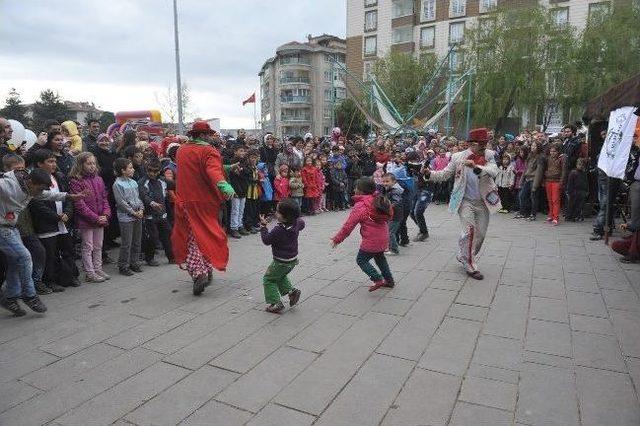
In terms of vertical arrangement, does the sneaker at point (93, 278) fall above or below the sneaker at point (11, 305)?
below

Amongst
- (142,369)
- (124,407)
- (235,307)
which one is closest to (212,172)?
(235,307)

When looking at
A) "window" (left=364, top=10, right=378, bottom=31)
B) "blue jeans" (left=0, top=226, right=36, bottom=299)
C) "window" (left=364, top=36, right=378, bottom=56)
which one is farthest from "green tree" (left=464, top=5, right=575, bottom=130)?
"blue jeans" (left=0, top=226, right=36, bottom=299)

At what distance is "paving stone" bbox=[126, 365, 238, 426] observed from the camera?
277cm

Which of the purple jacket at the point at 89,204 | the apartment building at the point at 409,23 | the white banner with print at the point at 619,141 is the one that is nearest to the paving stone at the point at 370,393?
the purple jacket at the point at 89,204

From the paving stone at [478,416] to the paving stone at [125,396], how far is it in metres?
1.93

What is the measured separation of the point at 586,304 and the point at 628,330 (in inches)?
27.7

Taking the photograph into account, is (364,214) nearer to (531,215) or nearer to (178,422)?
(178,422)

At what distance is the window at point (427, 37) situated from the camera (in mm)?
49875

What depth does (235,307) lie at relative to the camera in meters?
4.75

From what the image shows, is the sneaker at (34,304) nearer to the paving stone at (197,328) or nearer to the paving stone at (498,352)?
the paving stone at (197,328)

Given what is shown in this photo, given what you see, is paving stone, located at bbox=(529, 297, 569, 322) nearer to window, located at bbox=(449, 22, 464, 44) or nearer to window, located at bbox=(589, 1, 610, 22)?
window, located at bbox=(589, 1, 610, 22)

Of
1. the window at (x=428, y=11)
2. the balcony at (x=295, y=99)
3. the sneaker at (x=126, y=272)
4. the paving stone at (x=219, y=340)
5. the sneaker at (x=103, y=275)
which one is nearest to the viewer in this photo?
the paving stone at (x=219, y=340)

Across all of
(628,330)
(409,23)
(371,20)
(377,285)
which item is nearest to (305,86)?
(371,20)

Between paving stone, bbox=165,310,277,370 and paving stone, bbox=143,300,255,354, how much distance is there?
76 millimetres
